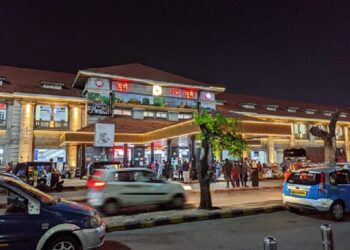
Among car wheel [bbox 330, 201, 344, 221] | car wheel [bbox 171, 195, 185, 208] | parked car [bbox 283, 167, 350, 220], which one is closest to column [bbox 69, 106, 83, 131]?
car wheel [bbox 171, 195, 185, 208]

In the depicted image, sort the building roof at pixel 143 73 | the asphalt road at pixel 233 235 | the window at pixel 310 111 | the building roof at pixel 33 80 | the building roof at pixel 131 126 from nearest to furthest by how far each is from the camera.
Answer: the asphalt road at pixel 233 235, the building roof at pixel 131 126, the building roof at pixel 33 80, the building roof at pixel 143 73, the window at pixel 310 111

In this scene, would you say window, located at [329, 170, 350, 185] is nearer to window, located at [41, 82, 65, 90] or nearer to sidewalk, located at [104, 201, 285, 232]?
sidewalk, located at [104, 201, 285, 232]

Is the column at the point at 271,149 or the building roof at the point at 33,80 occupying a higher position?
the building roof at the point at 33,80

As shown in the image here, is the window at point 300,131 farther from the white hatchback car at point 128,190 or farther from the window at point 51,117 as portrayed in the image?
the white hatchback car at point 128,190

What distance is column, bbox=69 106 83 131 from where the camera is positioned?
99.6 ft

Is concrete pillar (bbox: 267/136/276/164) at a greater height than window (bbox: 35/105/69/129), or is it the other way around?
window (bbox: 35/105/69/129)

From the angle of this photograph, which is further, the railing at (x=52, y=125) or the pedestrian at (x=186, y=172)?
the railing at (x=52, y=125)

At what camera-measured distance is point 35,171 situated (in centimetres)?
1780

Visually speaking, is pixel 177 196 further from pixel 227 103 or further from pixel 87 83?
pixel 227 103

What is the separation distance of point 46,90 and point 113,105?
21.6 ft

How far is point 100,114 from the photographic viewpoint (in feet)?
97.9

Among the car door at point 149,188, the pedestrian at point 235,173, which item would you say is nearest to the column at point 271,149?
the pedestrian at point 235,173

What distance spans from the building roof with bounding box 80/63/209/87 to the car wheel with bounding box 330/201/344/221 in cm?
2527

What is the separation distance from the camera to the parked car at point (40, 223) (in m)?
4.82
